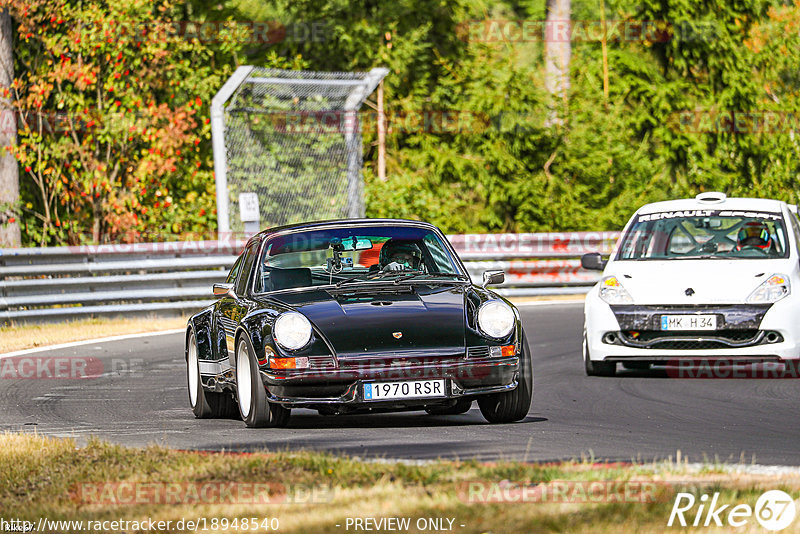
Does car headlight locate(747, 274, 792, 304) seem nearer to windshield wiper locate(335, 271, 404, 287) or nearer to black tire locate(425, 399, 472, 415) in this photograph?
black tire locate(425, 399, 472, 415)

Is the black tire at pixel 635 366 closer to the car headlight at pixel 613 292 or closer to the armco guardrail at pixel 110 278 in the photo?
the car headlight at pixel 613 292

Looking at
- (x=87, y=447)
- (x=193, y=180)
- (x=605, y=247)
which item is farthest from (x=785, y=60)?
(x=87, y=447)

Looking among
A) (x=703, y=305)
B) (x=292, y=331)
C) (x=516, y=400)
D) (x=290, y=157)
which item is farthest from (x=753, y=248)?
(x=290, y=157)

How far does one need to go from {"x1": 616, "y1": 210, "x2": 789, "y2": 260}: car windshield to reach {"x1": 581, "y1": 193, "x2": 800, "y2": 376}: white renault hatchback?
0.01m

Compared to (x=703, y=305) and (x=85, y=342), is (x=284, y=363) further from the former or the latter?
(x=85, y=342)

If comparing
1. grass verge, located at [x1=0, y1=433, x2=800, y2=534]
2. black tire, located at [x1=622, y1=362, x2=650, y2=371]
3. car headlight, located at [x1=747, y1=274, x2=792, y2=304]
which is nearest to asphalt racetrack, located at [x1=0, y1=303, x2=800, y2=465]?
black tire, located at [x1=622, y1=362, x2=650, y2=371]

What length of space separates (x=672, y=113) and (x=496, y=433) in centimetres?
2515

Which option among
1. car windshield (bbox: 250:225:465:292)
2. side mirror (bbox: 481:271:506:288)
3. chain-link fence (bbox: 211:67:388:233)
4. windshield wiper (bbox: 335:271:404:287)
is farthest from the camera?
chain-link fence (bbox: 211:67:388:233)

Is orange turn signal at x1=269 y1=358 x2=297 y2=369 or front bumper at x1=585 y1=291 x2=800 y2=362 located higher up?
orange turn signal at x1=269 y1=358 x2=297 y2=369

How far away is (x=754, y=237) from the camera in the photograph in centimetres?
1325

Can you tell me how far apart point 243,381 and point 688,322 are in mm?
4287

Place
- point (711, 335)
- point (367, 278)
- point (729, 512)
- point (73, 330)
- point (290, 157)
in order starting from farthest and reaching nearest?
1. point (290, 157)
2. point (73, 330)
3. point (711, 335)
4. point (367, 278)
5. point (729, 512)

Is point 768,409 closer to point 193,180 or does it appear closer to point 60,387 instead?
point 60,387

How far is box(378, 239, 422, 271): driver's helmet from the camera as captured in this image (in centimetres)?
1040
